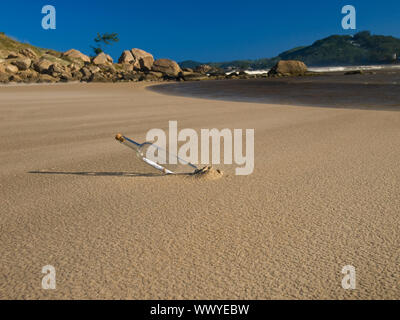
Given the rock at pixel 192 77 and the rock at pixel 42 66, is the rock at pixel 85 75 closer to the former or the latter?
the rock at pixel 42 66

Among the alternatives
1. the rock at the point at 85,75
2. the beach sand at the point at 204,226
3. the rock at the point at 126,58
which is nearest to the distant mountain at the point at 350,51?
the rock at the point at 126,58

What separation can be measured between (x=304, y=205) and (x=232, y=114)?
15.6ft

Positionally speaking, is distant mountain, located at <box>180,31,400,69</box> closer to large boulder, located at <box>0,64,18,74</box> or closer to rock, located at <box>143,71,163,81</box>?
rock, located at <box>143,71,163,81</box>

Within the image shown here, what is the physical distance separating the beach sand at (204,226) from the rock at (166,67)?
138 ft

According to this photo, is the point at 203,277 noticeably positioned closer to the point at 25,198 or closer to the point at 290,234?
the point at 290,234

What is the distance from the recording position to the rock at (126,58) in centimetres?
5392

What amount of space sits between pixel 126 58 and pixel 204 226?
56.4m

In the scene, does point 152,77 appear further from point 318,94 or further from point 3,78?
point 318,94

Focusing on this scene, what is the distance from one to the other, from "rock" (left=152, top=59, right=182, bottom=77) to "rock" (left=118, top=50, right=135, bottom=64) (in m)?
9.76

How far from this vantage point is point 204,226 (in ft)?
5.82

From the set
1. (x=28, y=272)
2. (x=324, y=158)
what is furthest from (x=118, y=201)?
(x=324, y=158)

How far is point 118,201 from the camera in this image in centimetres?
215
